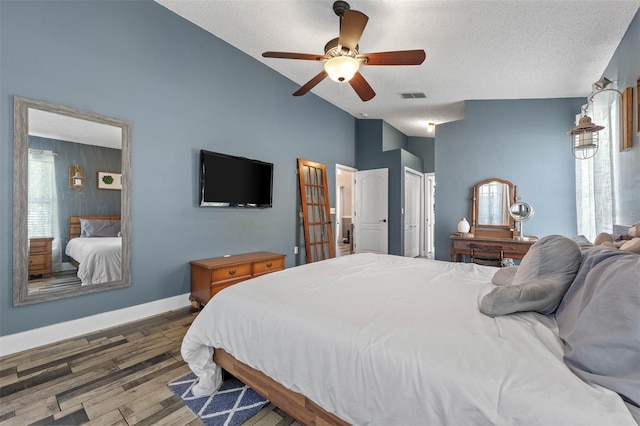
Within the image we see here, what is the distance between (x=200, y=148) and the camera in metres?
3.30

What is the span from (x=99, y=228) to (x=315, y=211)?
10.1 ft

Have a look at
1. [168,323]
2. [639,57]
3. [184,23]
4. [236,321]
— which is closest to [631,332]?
[236,321]

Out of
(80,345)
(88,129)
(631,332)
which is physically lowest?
(80,345)

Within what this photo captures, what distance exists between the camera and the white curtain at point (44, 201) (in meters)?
2.20

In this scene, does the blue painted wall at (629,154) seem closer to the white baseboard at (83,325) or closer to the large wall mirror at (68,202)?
the white baseboard at (83,325)

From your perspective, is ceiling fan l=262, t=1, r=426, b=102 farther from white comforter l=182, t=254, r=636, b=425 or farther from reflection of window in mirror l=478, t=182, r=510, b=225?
reflection of window in mirror l=478, t=182, r=510, b=225

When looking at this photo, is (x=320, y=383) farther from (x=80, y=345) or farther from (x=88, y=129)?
(x=88, y=129)

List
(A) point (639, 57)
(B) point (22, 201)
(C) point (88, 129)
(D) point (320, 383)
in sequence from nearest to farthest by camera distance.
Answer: (D) point (320, 383) < (B) point (22, 201) < (A) point (639, 57) < (C) point (88, 129)

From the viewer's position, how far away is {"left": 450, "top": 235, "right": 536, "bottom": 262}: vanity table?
3818 mm

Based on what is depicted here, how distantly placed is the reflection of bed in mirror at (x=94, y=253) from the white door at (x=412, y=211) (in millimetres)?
5035

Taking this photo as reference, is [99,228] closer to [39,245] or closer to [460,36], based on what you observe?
[39,245]

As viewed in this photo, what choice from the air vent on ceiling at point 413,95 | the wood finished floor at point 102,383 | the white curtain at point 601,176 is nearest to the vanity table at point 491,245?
the white curtain at point 601,176

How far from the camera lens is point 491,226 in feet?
14.5

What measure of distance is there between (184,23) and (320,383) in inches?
148
